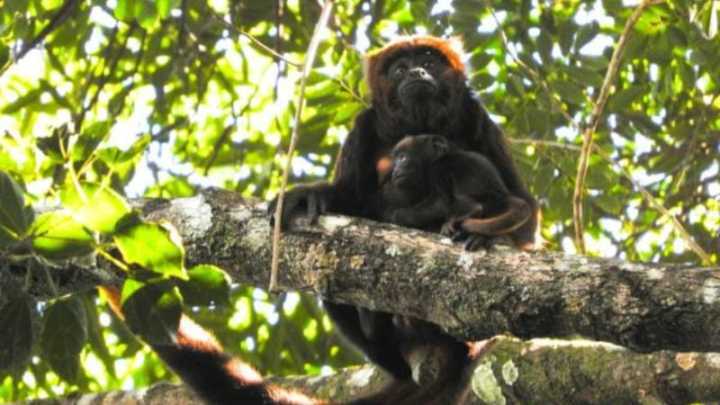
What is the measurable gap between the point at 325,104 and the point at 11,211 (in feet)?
10.7

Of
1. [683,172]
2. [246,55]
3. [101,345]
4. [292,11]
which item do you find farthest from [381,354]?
[246,55]

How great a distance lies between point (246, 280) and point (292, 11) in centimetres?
299

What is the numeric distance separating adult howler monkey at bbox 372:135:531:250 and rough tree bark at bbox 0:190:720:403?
0.64 meters

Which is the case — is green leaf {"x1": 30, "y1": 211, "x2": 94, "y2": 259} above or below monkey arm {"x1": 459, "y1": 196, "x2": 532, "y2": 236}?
above

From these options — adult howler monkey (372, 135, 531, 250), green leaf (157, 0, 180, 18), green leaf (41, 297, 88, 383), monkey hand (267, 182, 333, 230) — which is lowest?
adult howler monkey (372, 135, 531, 250)

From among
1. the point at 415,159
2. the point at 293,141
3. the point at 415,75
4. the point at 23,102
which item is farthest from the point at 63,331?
the point at 23,102

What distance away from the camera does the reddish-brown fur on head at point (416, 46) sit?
545 centimetres

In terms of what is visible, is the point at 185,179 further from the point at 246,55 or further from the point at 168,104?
the point at 246,55

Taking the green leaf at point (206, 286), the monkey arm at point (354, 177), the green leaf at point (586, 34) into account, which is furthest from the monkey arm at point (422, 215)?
the green leaf at point (206, 286)

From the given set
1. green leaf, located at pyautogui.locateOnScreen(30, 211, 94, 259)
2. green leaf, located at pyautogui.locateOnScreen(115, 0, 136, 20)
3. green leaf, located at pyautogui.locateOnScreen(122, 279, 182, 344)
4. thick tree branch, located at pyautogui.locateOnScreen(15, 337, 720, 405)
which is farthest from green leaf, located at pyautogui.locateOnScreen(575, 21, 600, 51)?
green leaf, located at pyautogui.locateOnScreen(30, 211, 94, 259)

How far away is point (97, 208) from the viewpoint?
205 centimetres

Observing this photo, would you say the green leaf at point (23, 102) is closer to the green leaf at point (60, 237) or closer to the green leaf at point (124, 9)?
the green leaf at point (124, 9)

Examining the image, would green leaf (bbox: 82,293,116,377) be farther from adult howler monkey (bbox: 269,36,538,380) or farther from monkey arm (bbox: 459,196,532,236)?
monkey arm (bbox: 459,196,532,236)

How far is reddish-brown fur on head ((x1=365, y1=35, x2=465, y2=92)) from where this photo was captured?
5.45 m
